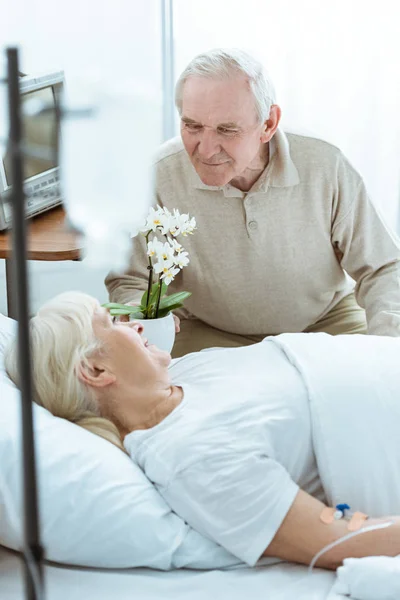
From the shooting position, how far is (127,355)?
1.56 metres

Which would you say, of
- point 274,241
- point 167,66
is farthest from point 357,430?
point 167,66

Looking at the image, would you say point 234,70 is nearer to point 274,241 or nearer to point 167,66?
point 274,241

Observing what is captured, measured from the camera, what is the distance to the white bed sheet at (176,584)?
1331 mm

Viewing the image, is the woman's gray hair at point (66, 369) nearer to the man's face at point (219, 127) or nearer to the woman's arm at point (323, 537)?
the woman's arm at point (323, 537)

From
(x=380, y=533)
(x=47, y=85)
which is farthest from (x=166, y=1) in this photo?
(x=380, y=533)

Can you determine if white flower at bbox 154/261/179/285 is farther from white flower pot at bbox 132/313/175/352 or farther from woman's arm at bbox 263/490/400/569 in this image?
woman's arm at bbox 263/490/400/569

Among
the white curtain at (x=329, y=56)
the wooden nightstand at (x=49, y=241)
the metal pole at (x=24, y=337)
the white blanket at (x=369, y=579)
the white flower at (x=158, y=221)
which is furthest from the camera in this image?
the white curtain at (x=329, y=56)

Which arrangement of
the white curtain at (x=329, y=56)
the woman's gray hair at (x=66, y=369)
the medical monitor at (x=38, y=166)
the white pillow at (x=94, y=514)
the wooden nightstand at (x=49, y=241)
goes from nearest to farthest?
the white pillow at (x=94, y=514)
the woman's gray hair at (x=66, y=369)
the wooden nightstand at (x=49, y=241)
the medical monitor at (x=38, y=166)
the white curtain at (x=329, y=56)

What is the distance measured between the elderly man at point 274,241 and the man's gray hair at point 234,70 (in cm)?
5

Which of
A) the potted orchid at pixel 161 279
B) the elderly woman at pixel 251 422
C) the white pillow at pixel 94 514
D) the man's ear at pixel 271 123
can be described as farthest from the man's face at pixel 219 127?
the white pillow at pixel 94 514

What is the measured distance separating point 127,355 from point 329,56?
5.87ft

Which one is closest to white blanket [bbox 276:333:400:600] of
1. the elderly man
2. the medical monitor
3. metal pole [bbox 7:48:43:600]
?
the elderly man

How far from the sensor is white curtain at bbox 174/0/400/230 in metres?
2.93

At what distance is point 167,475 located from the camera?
4.59ft
